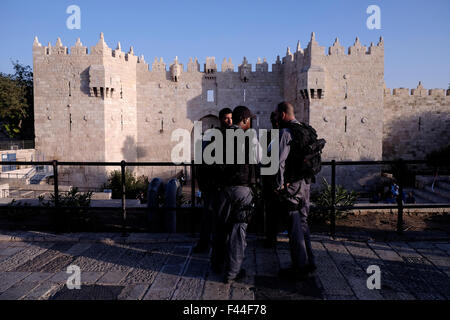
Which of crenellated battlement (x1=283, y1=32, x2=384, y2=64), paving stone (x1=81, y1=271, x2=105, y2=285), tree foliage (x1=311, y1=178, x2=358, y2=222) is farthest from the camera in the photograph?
crenellated battlement (x1=283, y1=32, x2=384, y2=64)

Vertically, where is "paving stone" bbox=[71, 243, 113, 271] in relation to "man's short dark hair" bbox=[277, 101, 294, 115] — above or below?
below

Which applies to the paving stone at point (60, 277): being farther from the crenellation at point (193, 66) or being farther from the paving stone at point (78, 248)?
the crenellation at point (193, 66)

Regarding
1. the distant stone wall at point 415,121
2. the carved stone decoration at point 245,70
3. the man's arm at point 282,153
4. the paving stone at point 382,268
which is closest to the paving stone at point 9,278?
the man's arm at point 282,153

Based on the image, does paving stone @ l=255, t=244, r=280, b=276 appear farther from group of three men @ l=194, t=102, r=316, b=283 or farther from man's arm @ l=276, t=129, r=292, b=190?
man's arm @ l=276, t=129, r=292, b=190

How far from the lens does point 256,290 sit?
2.54 meters

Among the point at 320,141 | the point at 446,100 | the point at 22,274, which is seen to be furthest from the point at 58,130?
the point at 446,100

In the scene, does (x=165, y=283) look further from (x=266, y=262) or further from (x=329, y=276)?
(x=329, y=276)

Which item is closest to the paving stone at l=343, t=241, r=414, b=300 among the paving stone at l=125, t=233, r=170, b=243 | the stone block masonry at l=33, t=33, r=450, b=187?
the paving stone at l=125, t=233, r=170, b=243

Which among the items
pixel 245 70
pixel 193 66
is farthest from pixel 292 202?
pixel 193 66

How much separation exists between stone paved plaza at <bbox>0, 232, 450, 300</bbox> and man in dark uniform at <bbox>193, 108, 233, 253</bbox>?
174 mm

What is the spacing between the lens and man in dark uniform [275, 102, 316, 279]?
9.02ft
